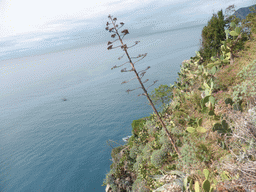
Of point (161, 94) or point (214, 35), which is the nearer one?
point (214, 35)

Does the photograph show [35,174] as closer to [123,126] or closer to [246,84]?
[123,126]

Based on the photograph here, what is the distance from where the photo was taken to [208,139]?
5.87 metres

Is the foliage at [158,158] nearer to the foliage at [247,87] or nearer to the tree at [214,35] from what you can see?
the foliage at [247,87]

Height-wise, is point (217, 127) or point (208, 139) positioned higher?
point (217, 127)

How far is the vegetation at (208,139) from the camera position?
334 centimetres

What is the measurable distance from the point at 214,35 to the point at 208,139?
1289 cm

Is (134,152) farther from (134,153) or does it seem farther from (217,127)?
(217,127)

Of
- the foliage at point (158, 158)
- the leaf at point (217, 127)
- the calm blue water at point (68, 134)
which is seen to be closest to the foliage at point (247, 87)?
the leaf at point (217, 127)

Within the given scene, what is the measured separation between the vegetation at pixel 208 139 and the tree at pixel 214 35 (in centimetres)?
193

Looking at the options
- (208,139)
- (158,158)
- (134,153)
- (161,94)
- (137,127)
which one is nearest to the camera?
(208,139)

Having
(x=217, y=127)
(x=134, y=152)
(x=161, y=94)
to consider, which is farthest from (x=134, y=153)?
(x=217, y=127)

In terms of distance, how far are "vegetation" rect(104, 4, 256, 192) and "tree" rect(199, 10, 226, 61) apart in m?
1.93

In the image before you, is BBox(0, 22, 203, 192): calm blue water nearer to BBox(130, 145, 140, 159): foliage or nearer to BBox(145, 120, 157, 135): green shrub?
BBox(130, 145, 140, 159): foliage

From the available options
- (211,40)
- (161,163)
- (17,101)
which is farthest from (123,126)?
(17,101)
